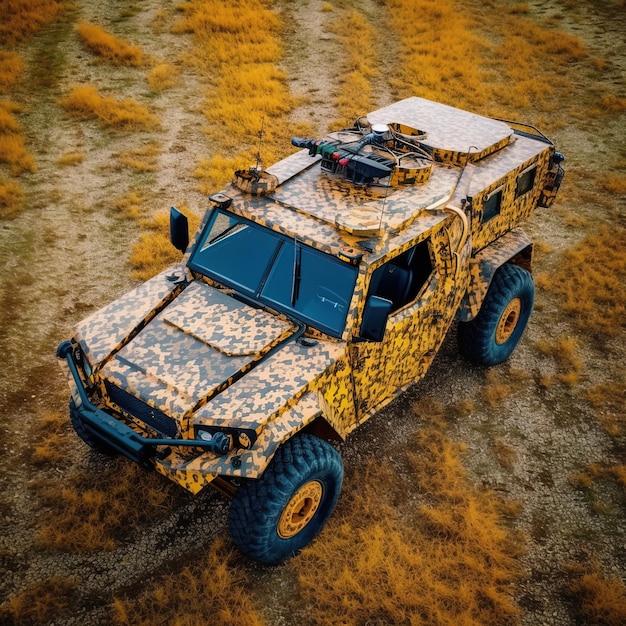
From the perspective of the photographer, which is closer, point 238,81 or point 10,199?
point 10,199

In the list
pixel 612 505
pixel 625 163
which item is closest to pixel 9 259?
pixel 612 505

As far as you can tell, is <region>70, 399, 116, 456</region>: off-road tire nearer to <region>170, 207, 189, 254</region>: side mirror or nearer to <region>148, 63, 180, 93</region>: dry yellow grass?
<region>170, 207, 189, 254</region>: side mirror

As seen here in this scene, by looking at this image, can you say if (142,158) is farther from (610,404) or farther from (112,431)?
(610,404)

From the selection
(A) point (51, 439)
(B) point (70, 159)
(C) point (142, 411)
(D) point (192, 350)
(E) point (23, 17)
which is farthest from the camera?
(E) point (23, 17)

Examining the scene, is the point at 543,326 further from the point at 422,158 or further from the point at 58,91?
the point at 58,91

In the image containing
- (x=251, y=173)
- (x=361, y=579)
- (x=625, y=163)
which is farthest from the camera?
(x=625, y=163)

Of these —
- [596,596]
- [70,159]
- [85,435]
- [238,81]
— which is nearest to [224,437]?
[85,435]
